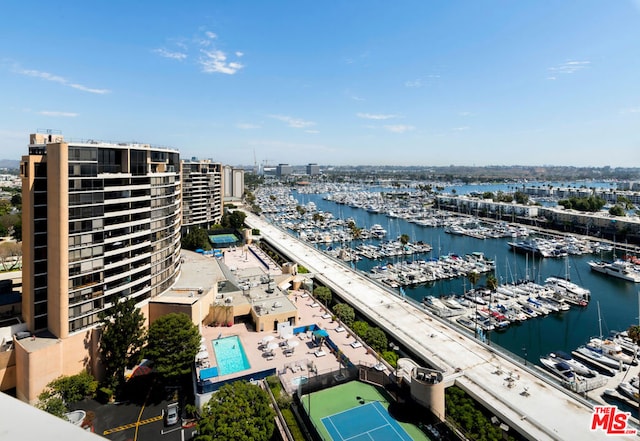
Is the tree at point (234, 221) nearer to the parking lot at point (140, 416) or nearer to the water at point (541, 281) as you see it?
the water at point (541, 281)

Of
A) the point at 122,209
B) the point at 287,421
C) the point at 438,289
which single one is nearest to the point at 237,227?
the point at 438,289

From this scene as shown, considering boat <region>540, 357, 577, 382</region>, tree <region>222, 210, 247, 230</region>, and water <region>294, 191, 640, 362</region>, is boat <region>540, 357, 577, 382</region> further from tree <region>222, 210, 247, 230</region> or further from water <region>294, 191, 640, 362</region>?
tree <region>222, 210, 247, 230</region>

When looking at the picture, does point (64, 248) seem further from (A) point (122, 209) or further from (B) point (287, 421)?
(B) point (287, 421)

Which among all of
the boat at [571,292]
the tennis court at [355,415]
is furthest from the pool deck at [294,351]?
the boat at [571,292]

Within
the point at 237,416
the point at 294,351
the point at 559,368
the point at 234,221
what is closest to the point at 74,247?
the point at 237,416

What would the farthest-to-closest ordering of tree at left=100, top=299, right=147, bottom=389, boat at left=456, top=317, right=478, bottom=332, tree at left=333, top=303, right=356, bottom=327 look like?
boat at left=456, top=317, right=478, bottom=332 < tree at left=333, top=303, right=356, bottom=327 < tree at left=100, top=299, right=147, bottom=389

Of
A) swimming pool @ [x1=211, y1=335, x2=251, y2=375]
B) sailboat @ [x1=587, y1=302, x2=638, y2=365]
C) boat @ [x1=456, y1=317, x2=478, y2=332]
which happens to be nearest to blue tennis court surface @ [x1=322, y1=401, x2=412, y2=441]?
swimming pool @ [x1=211, y1=335, x2=251, y2=375]
